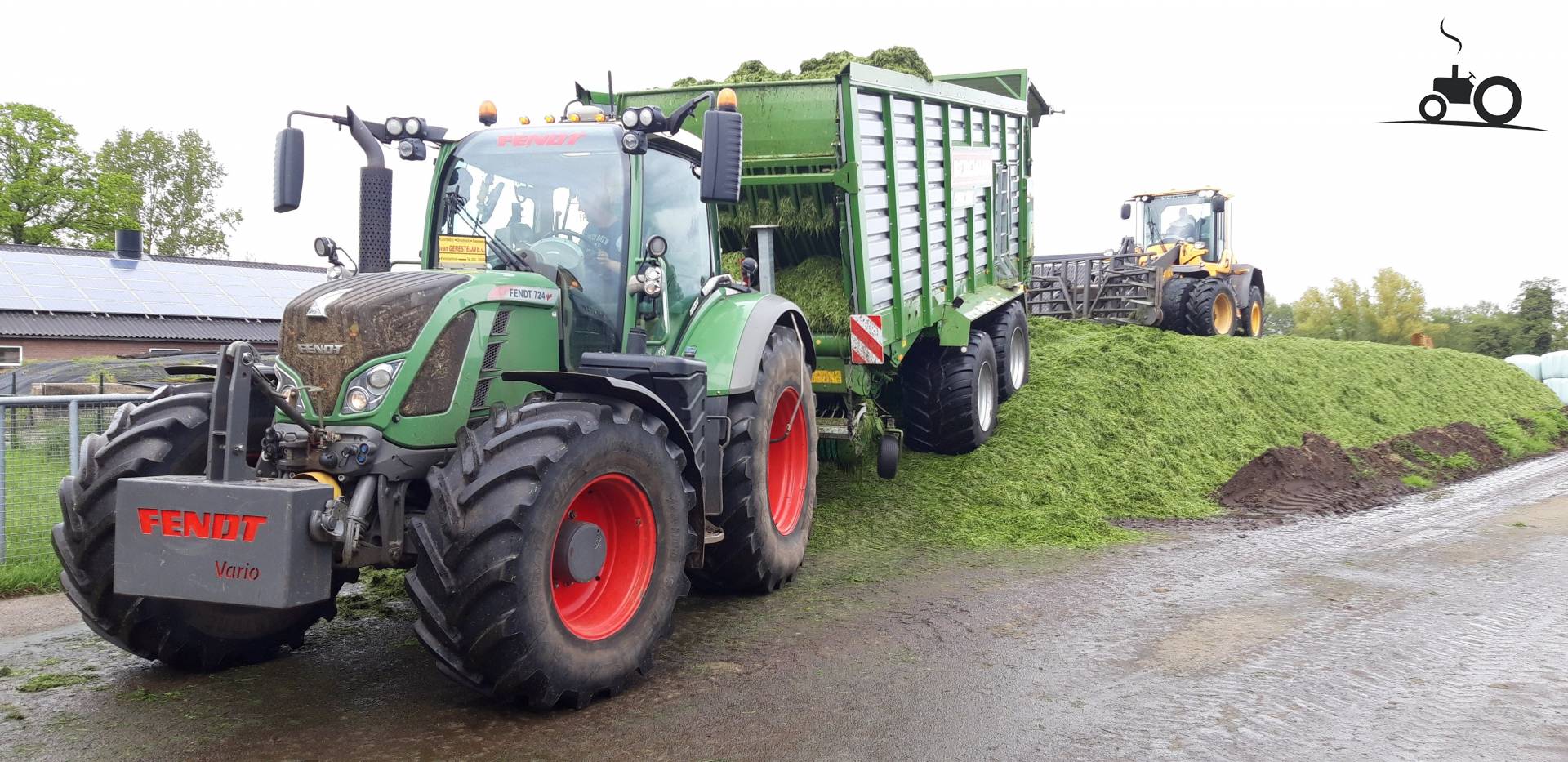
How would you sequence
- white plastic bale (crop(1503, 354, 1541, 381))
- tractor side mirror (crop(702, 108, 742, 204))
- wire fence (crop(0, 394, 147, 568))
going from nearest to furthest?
tractor side mirror (crop(702, 108, 742, 204)) → wire fence (crop(0, 394, 147, 568)) → white plastic bale (crop(1503, 354, 1541, 381))

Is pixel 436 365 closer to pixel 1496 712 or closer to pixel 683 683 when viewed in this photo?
pixel 683 683

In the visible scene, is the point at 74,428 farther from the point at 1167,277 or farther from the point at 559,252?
the point at 1167,277

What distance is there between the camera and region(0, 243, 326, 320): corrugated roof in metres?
26.6

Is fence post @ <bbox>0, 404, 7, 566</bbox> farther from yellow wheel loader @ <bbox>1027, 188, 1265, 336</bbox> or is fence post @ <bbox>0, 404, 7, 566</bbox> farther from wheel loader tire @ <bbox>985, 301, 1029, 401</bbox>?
yellow wheel loader @ <bbox>1027, 188, 1265, 336</bbox>

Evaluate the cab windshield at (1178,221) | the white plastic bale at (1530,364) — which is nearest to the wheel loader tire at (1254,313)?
the cab windshield at (1178,221)

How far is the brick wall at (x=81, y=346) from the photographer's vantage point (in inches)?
1001

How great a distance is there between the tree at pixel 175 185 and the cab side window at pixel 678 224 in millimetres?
45322

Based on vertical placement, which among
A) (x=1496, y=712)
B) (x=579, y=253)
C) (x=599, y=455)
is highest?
(x=579, y=253)

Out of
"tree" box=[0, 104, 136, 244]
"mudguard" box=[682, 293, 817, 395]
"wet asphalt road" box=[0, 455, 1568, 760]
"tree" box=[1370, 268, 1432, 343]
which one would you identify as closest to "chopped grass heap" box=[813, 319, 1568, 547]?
"wet asphalt road" box=[0, 455, 1568, 760]

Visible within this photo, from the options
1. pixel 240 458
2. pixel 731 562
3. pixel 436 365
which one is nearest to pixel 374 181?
pixel 436 365

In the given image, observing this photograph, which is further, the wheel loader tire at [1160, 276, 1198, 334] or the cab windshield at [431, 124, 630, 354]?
the wheel loader tire at [1160, 276, 1198, 334]

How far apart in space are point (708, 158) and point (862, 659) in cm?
226

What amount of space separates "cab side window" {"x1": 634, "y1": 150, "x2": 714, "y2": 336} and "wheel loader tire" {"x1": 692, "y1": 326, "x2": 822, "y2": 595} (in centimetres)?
53

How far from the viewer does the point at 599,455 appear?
4410 mm
